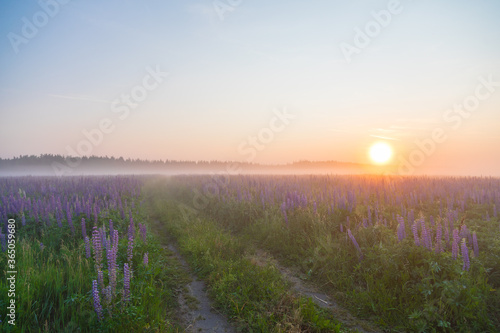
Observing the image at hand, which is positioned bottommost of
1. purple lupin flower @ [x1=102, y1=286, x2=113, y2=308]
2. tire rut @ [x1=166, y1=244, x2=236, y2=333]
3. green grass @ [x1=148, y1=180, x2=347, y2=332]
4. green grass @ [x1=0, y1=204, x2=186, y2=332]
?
tire rut @ [x1=166, y1=244, x2=236, y2=333]

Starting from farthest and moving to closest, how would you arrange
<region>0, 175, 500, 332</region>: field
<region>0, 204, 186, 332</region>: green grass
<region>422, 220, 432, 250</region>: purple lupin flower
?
<region>422, 220, 432, 250</region>: purple lupin flower, <region>0, 175, 500, 332</region>: field, <region>0, 204, 186, 332</region>: green grass

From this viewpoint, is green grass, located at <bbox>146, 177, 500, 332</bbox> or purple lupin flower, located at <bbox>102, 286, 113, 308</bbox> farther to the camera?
green grass, located at <bbox>146, 177, 500, 332</bbox>

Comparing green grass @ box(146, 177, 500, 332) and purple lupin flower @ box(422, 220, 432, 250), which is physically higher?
purple lupin flower @ box(422, 220, 432, 250)

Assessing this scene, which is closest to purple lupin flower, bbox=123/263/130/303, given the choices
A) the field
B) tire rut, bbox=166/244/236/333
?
the field

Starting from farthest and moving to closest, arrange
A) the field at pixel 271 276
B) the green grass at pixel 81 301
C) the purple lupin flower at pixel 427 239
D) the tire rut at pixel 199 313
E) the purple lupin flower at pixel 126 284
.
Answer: the purple lupin flower at pixel 427 239 < the tire rut at pixel 199 313 < the field at pixel 271 276 < the purple lupin flower at pixel 126 284 < the green grass at pixel 81 301

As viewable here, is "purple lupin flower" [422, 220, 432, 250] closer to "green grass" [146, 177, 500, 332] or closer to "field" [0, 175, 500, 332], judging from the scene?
"field" [0, 175, 500, 332]

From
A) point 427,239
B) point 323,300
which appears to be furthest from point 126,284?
point 427,239

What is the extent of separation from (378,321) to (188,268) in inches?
180

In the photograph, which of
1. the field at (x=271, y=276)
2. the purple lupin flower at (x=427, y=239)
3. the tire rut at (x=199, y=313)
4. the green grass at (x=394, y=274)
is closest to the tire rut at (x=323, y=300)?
the field at (x=271, y=276)

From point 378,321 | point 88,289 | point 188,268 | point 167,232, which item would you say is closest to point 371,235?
point 378,321

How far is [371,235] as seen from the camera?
7.02 m

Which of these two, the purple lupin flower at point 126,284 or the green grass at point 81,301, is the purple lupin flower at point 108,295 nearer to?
the green grass at point 81,301

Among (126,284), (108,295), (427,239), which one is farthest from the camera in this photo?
(427,239)

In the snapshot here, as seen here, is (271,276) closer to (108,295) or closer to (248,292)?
(248,292)
